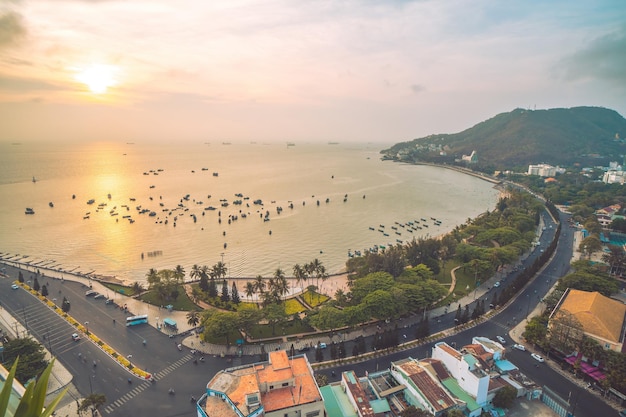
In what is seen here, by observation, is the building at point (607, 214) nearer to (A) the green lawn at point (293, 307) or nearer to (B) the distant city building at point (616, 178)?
(B) the distant city building at point (616, 178)

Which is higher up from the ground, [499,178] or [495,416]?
[499,178]

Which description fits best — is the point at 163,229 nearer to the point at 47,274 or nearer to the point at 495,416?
the point at 47,274

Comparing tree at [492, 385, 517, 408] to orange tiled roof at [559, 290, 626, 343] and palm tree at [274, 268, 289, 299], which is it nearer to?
orange tiled roof at [559, 290, 626, 343]

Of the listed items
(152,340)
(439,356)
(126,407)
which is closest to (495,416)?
(439,356)

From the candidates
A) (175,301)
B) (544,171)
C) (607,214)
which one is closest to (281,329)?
(175,301)

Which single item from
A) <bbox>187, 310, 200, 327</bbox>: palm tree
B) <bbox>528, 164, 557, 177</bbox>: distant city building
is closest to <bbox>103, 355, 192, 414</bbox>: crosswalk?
<bbox>187, 310, 200, 327</bbox>: palm tree

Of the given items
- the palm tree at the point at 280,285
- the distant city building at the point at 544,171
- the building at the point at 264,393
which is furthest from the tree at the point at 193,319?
the distant city building at the point at 544,171
